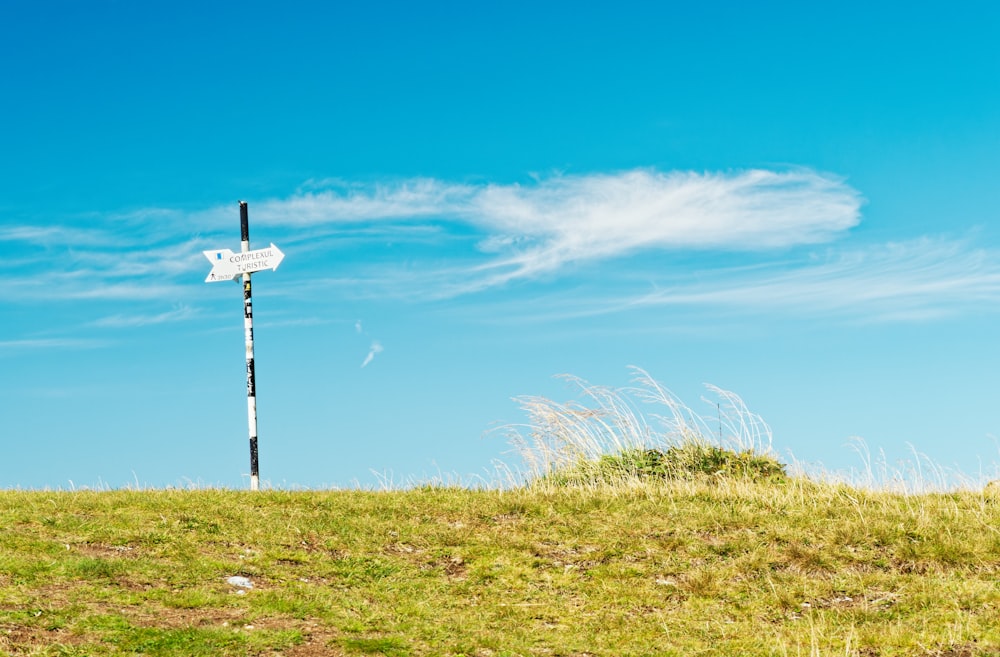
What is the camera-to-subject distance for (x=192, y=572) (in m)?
12.0

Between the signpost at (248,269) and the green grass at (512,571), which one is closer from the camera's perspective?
the green grass at (512,571)

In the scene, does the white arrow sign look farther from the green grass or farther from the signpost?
the green grass

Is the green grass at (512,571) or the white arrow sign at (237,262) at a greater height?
the white arrow sign at (237,262)

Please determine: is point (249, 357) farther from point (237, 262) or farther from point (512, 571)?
point (512, 571)

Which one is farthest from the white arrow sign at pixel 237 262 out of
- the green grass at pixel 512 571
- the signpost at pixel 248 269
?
the green grass at pixel 512 571

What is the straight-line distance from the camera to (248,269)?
19.5 m

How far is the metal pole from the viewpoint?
18828 mm

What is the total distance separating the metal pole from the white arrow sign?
→ 166 mm

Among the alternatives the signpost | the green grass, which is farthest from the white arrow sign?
the green grass

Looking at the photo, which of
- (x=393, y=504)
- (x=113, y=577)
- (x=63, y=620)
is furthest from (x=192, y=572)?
(x=393, y=504)

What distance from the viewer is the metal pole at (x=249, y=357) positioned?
18.8 m

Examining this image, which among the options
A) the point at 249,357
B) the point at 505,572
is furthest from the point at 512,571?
the point at 249,357

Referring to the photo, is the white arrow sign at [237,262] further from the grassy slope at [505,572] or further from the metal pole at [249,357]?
the grassy slope at [505,572]

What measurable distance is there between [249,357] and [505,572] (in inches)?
355
